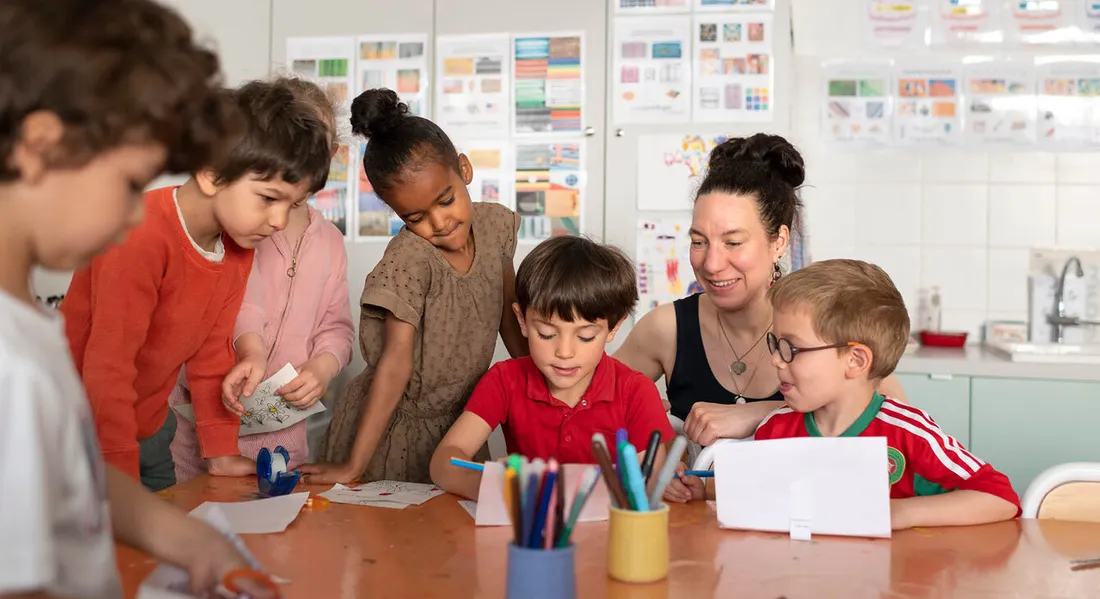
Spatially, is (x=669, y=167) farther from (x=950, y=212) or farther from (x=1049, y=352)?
(x=1049, y=352)

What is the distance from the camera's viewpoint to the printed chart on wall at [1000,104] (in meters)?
3.24

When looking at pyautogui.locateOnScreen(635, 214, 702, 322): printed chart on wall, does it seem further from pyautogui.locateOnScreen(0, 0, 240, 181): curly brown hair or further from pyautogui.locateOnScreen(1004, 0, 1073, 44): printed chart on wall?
pyautogui.locateOnScreen(0, 0, 240, 181): curly brown hair

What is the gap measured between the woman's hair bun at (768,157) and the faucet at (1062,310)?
1.74 m

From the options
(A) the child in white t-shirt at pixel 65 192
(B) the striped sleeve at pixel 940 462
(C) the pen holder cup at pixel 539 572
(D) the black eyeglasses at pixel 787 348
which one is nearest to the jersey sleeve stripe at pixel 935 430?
(B) the striped sleeve at pixel 940 462

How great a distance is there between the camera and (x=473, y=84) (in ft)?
10.2

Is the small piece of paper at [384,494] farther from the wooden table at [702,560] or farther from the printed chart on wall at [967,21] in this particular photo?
the printed chart on wall at [967,21]

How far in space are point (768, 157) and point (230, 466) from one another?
1133 millimetres

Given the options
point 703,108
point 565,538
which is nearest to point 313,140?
point 565,538

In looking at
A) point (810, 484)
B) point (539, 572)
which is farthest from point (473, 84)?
point (539, 572)

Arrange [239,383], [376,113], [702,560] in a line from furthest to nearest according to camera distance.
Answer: [376,113] < [239,383] < [702,560]

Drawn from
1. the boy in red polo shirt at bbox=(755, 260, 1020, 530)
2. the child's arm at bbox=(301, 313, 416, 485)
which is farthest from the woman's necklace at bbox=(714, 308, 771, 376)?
the child's arm at bbox=(301, 313, 416, 485)

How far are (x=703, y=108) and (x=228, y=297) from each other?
6.00 feet

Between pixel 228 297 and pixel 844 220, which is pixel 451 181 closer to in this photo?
pixel 228 297

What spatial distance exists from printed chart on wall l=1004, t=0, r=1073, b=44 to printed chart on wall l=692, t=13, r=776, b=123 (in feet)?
3.01
